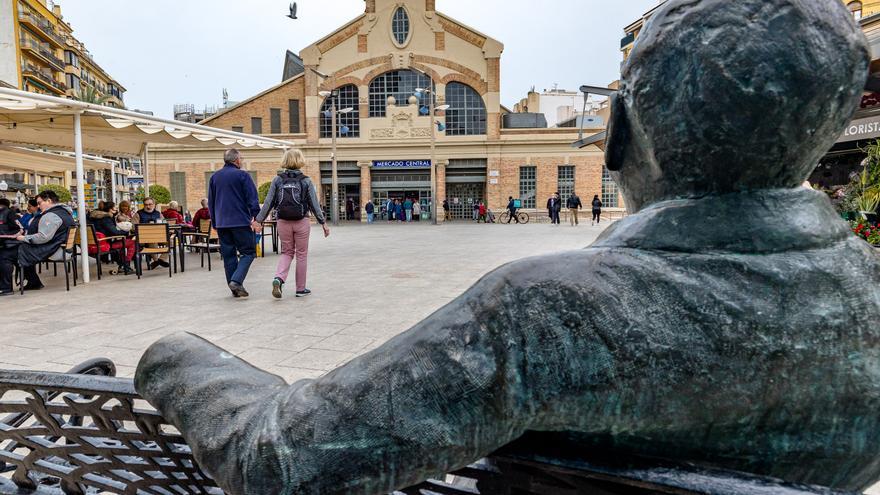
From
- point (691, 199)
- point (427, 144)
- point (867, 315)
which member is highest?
point (427, 144)

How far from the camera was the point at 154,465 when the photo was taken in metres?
1.13

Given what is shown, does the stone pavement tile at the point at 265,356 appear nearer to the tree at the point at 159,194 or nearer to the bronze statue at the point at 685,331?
the bronze statue at the point at 685,331

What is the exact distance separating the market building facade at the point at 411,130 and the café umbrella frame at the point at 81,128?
2037 cm

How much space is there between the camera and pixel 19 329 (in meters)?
5.20

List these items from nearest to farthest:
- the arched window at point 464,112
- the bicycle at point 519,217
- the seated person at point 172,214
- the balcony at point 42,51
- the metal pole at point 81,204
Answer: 1. the metal pole at point 81,204
2. the seated person at point 172,214
3. the bicycle at point 519,217
4. the arched window at point 464,112
5. the balcony at point 42,51

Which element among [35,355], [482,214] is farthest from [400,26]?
[35,355]

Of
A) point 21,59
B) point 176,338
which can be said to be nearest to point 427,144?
point 176,338

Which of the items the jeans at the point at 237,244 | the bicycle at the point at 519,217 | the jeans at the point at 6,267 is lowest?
the jeans at the point at 6,267

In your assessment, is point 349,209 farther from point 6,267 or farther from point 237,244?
point 237,244

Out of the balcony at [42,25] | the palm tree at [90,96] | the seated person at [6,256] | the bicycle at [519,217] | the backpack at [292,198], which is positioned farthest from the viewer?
the palm tree at [90,96]

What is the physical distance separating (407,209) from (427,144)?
4467mm

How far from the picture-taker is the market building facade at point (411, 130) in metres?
33.4

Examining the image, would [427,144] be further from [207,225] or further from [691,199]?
[691,199]

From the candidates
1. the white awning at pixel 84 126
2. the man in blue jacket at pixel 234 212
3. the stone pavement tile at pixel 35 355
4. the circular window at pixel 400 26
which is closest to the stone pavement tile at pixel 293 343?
the stone pavement tile at pixel 35 355
